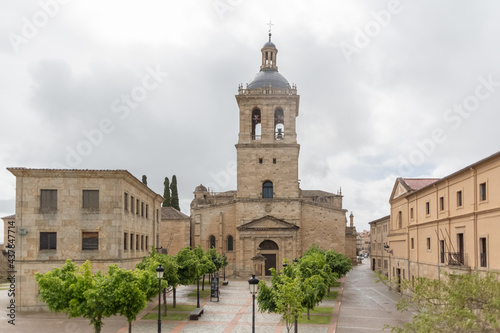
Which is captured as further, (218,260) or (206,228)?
(206,228)

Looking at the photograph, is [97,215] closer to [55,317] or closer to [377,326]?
[55,317]

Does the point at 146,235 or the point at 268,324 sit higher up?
the point at 146,235

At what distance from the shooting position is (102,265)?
93.8 feet

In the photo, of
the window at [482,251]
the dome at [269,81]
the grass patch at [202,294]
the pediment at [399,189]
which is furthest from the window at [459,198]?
the dome at [269,81]

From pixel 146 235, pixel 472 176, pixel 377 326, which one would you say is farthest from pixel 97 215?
pixel 472 176

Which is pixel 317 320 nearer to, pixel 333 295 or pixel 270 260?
pixel 333 295

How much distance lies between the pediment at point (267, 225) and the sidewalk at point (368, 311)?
37.8 feet

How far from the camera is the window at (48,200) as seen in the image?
28.3m

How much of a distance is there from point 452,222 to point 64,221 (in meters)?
23.1

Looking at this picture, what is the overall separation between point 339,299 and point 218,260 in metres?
13.6

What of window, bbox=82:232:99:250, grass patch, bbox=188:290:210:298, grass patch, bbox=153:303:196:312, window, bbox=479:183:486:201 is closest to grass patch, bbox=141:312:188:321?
grass patch, bbox=153:303:196:312

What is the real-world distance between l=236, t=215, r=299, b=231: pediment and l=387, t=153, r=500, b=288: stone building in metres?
14.7

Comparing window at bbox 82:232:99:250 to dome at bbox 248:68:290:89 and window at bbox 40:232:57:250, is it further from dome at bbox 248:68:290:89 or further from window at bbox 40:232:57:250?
dome at bbox 248:68:290:89

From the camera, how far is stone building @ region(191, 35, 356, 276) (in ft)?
174
